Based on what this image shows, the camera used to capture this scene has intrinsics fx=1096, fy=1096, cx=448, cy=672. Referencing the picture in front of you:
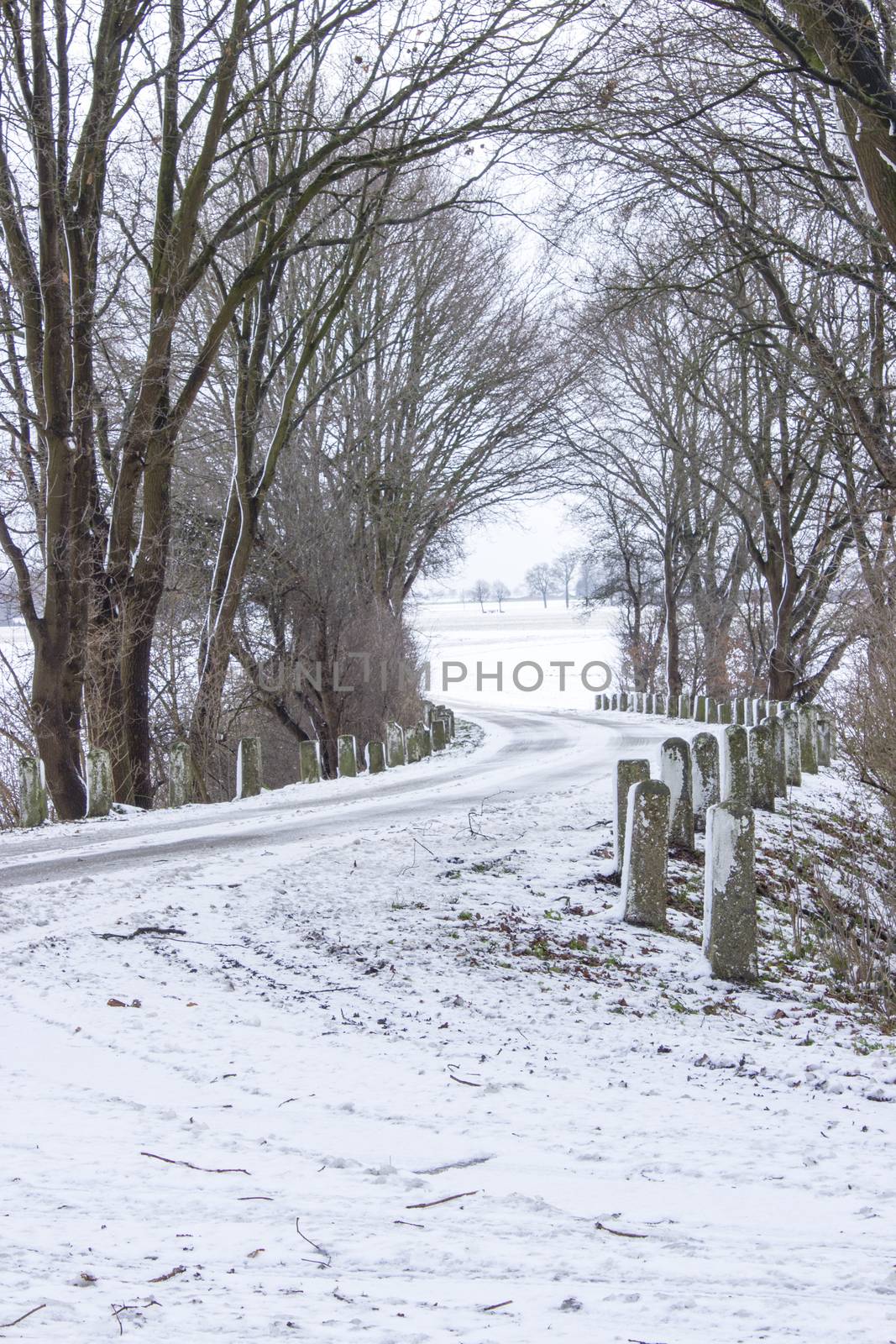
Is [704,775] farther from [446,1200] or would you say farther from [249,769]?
[446,1200]

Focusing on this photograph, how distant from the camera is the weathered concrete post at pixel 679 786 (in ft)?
27.6

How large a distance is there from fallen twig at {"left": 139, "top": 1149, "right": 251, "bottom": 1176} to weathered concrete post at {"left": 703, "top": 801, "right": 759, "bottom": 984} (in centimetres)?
333

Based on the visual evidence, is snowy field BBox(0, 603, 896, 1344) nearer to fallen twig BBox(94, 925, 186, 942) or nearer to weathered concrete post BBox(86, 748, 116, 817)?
fallen twig BBox(94, 925, 186, 942)

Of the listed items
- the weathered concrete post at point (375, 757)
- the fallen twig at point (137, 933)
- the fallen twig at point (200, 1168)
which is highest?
the weathered concrete post at point (375, 757)

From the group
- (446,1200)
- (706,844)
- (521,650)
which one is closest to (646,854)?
(706,844)

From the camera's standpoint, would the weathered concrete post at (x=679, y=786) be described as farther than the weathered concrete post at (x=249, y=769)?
No

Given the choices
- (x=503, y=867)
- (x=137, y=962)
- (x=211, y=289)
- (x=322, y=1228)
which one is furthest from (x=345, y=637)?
(x=322, y=1228)

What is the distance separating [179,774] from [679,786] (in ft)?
18.5

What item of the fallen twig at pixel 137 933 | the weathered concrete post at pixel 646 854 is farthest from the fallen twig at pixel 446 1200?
the weathered concrete post at pixel 646 854

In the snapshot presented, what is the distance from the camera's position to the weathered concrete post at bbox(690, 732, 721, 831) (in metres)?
8.70

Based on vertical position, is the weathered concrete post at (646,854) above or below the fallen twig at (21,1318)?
above

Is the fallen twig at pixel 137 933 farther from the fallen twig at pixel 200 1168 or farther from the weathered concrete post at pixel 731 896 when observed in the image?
the weathered concrete post at pixel 731 896

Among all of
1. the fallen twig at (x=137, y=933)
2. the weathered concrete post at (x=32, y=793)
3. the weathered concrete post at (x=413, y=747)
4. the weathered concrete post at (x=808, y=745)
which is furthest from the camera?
the weathered concrete post at (x=413, y=747)

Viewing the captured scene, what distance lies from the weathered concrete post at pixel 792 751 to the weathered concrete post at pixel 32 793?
8221 millimetres
